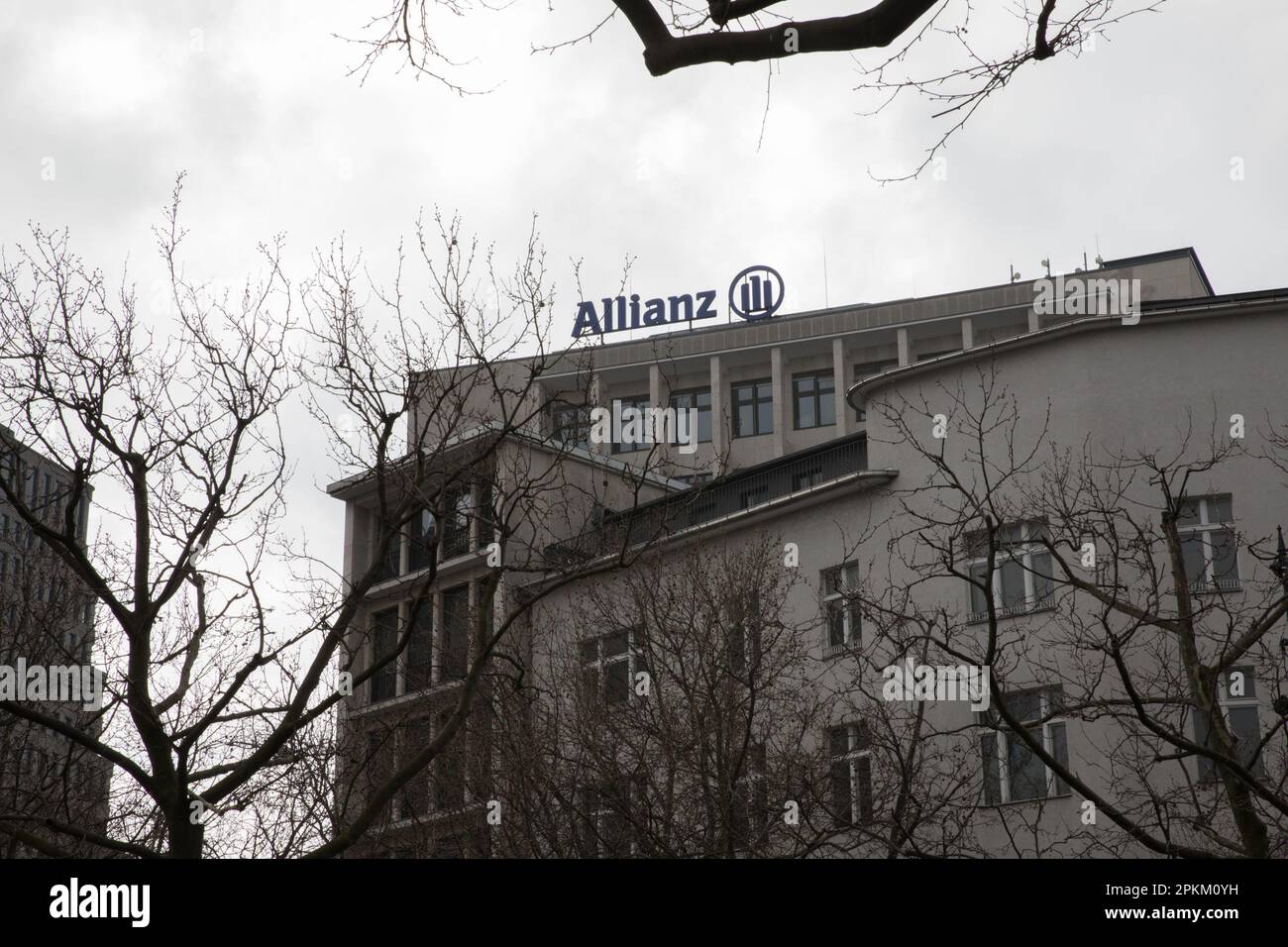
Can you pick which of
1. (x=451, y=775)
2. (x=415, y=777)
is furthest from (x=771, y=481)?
(x=415, y=777)

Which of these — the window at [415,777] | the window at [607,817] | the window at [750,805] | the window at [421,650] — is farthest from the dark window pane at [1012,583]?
the window at [421,650]

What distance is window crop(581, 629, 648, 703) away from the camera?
81.5ft

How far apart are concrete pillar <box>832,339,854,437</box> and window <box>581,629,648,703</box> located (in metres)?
29.9

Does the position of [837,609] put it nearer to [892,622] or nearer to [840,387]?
[892,622]

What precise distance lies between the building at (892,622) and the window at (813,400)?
2047 cm

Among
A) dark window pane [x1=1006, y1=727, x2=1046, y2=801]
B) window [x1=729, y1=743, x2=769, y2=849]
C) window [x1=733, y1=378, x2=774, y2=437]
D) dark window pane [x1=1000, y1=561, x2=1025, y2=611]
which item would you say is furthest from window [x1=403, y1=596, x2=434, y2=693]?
window [x1=733, y1=378, x2=774, y2=437]

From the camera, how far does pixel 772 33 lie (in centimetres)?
627

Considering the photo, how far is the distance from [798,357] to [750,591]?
113ft

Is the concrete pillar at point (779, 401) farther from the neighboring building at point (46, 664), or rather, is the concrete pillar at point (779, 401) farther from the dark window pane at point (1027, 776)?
the neighboring building at point (46, 664)

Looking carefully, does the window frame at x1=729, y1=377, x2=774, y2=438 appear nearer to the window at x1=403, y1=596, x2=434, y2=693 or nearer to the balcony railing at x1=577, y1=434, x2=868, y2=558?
the balcony railing at x1=577, y1=434, x2=868, y2=558

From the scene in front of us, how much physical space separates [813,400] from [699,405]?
4312 millimetres

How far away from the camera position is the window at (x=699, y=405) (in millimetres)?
58281
